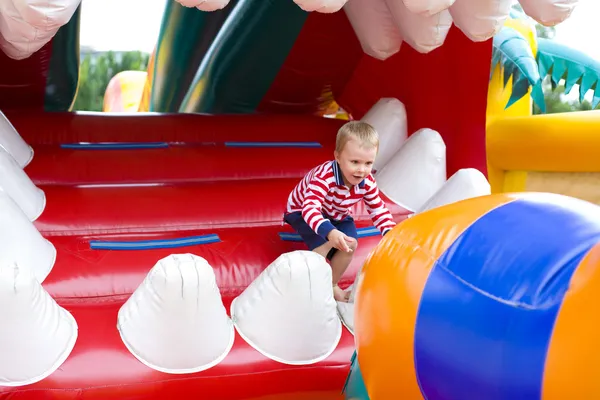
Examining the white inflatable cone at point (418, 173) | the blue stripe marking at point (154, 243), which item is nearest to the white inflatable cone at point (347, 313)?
the blue stripe marking at point (154, 243)

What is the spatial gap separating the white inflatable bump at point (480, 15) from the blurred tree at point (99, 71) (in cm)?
580

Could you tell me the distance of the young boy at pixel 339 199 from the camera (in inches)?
60.3

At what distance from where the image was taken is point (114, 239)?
165cm

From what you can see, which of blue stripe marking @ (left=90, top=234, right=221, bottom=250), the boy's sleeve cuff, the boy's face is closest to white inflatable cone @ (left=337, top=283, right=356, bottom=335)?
the boy's sleeve cuff

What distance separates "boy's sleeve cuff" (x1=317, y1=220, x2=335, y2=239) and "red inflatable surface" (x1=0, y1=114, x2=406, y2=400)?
0.47 feet

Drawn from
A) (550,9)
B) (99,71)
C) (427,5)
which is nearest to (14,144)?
(427,5)

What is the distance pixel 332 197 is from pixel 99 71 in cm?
595

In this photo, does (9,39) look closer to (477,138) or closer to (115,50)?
(477,138)

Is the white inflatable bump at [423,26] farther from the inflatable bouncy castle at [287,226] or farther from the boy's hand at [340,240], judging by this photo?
the boy's hand at [340,240]

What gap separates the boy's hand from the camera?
58.0 inches

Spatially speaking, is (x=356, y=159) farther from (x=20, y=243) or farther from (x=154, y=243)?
(x=20, y=243)

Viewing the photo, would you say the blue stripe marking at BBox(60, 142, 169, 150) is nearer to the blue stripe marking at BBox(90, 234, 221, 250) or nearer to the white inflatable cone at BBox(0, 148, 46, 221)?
the white inflatable cone at BBox(0, 148, 46, 221)

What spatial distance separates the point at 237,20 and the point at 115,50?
5770 mm

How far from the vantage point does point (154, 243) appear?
1602mm
